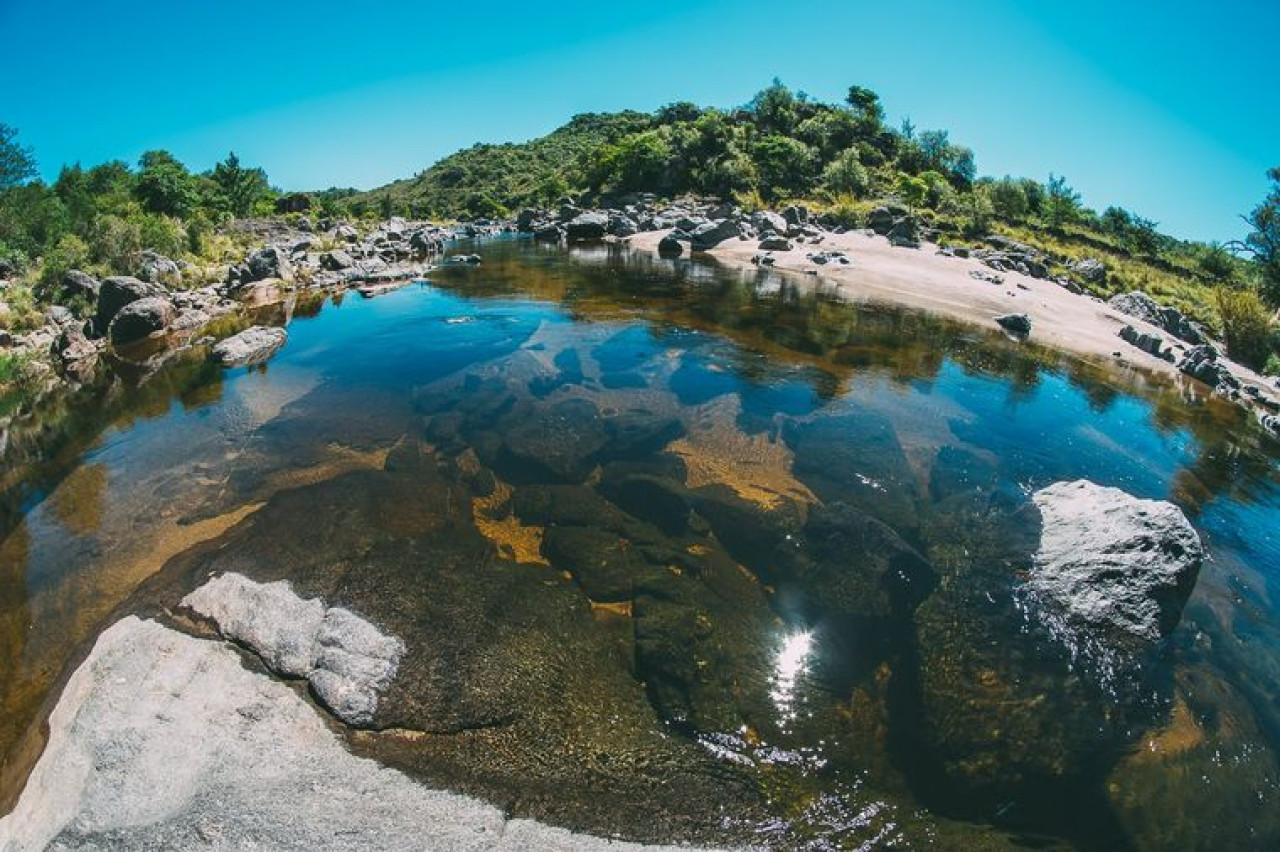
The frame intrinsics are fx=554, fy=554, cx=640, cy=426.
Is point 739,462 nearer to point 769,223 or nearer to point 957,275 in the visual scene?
point 957,275

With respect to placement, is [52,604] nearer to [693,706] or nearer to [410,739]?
[410,739]

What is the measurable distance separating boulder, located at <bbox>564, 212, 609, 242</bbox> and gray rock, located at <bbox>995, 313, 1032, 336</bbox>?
164ft

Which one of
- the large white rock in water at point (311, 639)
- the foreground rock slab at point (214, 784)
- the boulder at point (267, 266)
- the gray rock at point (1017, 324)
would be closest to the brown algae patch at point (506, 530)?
the large white rock in water at point (311, 639)

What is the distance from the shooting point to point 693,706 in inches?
299

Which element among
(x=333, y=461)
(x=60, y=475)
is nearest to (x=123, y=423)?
Result: (x=60, y=475)

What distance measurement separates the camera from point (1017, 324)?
1201 inches

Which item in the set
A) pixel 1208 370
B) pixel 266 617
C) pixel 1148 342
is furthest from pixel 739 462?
pixel 1148 342

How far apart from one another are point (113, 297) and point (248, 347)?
34.2 feet

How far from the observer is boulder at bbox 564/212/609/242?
69.3m

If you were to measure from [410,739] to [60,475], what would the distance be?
1405 cm

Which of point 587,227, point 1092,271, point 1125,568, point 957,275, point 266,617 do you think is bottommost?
point 266,617

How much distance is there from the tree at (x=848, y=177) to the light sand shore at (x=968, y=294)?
23.3 metres

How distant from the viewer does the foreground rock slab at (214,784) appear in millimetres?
5355

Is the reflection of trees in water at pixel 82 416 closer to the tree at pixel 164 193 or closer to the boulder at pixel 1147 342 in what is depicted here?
the boulder at pixel 1147 342
